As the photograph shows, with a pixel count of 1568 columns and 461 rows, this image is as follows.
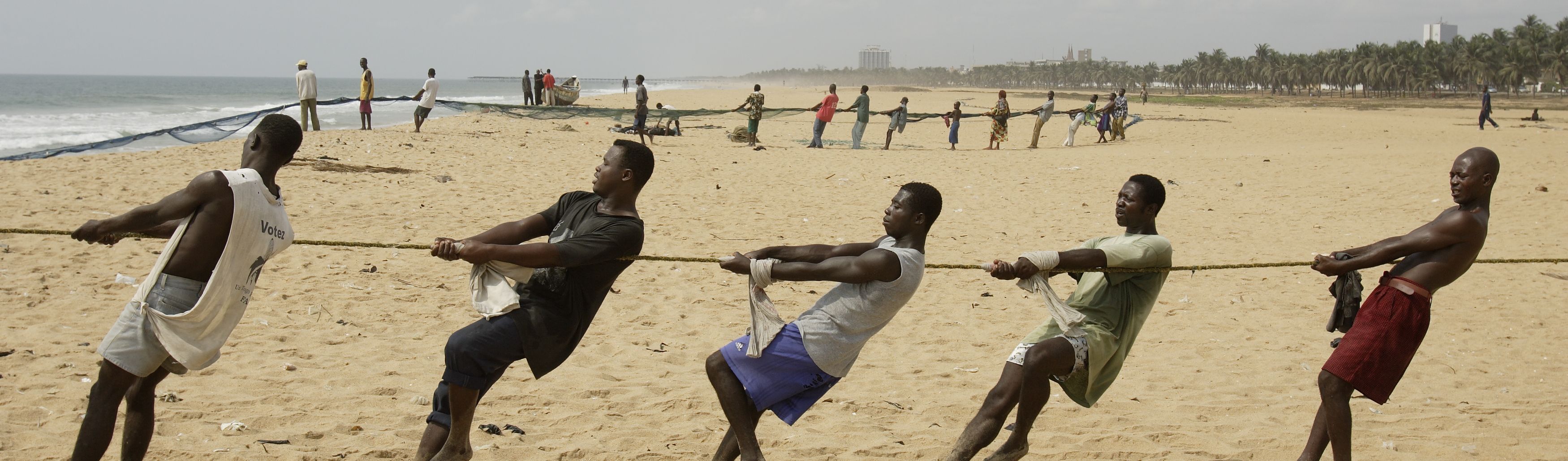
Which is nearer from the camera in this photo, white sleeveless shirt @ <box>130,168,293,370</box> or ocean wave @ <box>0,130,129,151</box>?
white sleeveless shirt @ <box>130,168,293,370</box>

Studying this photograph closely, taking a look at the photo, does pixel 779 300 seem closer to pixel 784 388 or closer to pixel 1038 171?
pixel 784 388

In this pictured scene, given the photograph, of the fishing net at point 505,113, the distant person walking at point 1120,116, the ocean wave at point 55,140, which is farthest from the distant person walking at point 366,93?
the distant person walking at point 1120,116

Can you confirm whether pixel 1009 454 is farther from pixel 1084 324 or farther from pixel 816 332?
pixel 816 332

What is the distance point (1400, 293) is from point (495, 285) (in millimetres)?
3297

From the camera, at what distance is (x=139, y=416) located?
3504mm

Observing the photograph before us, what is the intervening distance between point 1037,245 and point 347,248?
19.6 ft

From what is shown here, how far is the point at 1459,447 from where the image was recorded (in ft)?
15.2

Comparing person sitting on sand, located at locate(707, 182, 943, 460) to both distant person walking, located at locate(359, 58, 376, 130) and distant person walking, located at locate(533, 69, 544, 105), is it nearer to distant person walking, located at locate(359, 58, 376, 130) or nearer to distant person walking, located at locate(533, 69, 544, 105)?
distant person walking, located at locate(359, 58, 376, 130)

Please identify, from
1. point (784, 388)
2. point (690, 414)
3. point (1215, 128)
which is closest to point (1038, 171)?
point (690, 414)

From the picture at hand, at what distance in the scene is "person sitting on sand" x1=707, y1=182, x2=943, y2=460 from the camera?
3.49m

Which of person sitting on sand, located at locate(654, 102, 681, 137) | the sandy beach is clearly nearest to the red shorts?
the sandy beach

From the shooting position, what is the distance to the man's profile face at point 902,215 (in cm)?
350

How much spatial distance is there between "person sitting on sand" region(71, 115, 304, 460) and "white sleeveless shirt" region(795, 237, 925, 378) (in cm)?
184

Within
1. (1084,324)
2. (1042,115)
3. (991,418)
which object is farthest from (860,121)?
(991,418)
